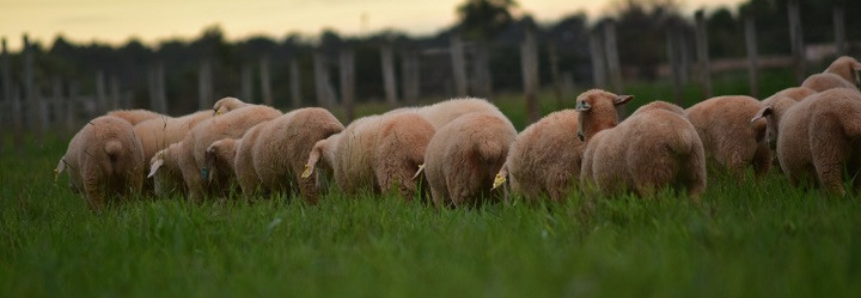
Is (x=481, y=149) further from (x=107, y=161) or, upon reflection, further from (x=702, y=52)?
(x=702, y=52)

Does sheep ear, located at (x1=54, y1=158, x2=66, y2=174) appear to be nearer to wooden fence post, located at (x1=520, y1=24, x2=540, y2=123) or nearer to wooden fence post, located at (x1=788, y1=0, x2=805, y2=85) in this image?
wooden fence post, located at (x1=520, y1=24, x2=540, y2=123)

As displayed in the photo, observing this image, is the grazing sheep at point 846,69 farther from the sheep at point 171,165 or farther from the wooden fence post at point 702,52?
the sheep at point 171,165

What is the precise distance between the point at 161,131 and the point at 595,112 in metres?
6.13

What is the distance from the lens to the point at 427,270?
549 cm

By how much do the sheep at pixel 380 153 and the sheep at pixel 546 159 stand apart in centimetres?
96

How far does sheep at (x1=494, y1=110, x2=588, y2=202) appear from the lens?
27.2 ft

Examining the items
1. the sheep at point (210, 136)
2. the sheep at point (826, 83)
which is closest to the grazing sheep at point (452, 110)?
the sheep at point (210, 136)

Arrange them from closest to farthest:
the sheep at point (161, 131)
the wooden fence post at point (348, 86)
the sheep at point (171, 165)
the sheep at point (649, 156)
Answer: the sheep at point (649, 156) → the sheep at point (171, 165) → the sheep at point (161, 131) → the wooden fence post at point (348, 86)

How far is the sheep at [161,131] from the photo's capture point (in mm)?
12648

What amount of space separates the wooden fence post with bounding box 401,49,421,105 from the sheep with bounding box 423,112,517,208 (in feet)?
51.7

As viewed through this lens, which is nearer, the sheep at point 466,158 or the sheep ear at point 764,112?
the sheep at point 466,158

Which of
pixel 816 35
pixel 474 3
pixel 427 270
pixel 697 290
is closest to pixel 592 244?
pixel 427 270

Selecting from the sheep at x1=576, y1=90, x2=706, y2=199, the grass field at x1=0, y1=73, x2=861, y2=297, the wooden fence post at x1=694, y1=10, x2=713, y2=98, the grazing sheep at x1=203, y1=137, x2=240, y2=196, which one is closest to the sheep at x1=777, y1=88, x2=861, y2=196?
the grass field at x1=0, y1=73, x2=861, y2=297

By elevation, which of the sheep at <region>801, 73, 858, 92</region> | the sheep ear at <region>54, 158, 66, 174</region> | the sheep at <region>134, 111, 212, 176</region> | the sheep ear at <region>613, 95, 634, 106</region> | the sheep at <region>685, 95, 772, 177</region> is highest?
the sheep ear at <region>613, 95, 634, 106</region>
